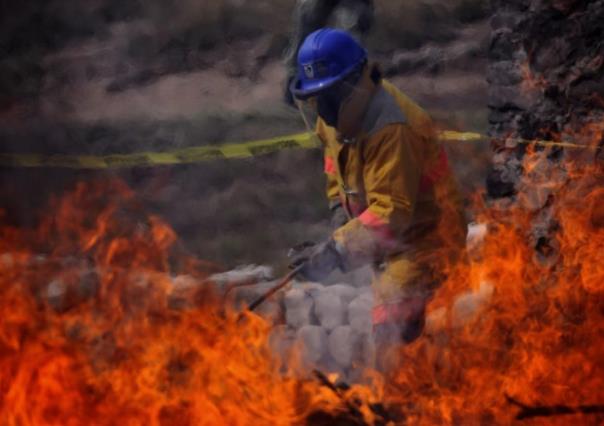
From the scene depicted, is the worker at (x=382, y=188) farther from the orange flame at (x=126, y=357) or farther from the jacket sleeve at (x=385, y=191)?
the orange flame at (x=126, y=357)

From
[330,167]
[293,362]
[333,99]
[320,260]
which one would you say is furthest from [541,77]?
[293,362]

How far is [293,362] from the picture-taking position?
7277mm

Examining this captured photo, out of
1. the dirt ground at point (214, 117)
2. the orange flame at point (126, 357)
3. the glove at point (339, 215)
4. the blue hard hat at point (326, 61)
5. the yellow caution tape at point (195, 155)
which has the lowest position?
the dirt ground at point (214, 117)

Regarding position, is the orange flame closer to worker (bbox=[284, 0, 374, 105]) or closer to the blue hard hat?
the blue hard hat

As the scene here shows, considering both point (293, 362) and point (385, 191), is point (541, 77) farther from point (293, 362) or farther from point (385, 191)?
point (293, 362)

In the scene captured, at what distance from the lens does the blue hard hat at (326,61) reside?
554cm

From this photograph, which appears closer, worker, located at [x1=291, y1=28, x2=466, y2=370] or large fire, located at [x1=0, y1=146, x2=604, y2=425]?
large fire, located at [x1=0, y1=146, x2=604, y2=425]

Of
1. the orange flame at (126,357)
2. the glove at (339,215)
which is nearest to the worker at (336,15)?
the orange flame at (126,357)

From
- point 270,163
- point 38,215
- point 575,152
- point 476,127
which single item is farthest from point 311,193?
Answer: point 575,152

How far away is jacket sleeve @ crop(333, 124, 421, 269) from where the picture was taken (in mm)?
5359

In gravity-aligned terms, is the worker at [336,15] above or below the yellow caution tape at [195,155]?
above

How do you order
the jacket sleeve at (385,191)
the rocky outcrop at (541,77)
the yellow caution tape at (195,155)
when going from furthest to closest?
1. the yellow caution tape at (195,155)
2. the rocky outcrop at (541,77)
3. the jacket sleeve at (385,191)

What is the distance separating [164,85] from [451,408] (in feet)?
30.9

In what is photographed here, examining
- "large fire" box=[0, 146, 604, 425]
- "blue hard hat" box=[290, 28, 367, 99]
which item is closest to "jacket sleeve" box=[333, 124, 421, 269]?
"blue hard hat" box=[290, 28, 367, 99]
